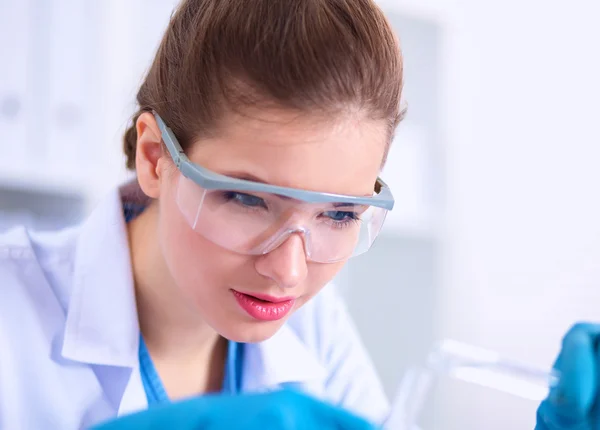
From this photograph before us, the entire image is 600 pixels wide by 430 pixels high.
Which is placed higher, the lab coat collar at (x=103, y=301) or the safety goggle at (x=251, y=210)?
the safety goggle at (x=251, y=210)

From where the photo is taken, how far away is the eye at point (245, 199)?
1.01 meters

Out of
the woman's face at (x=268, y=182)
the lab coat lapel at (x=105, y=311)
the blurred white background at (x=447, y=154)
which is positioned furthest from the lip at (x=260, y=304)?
the blurred white background at (x=447, y=154)

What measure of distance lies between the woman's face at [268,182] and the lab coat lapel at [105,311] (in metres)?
0.13

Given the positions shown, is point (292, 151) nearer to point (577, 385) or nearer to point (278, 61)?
point (278, 61)

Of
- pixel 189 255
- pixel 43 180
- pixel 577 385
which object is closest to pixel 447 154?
pixel 43 180

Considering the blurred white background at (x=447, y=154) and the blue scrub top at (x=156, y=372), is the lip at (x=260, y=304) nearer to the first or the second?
the blue scrub top at (x=156, y=372)

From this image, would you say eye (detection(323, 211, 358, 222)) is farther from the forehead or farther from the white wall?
the white wall

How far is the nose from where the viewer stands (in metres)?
1.02

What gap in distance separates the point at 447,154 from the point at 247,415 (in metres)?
2.53

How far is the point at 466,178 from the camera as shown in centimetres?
303

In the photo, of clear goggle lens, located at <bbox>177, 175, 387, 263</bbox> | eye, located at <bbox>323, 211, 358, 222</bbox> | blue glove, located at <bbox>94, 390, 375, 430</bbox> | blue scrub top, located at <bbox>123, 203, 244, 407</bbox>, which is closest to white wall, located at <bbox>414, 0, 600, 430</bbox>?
blue scrub top, located at <bbox>123, 203, 244, 407</bbox>

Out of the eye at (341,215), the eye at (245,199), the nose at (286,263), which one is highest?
the eye at (245,199)

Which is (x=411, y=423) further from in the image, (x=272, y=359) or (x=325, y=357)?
(x=325, y=357)

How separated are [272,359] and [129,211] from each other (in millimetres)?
412
